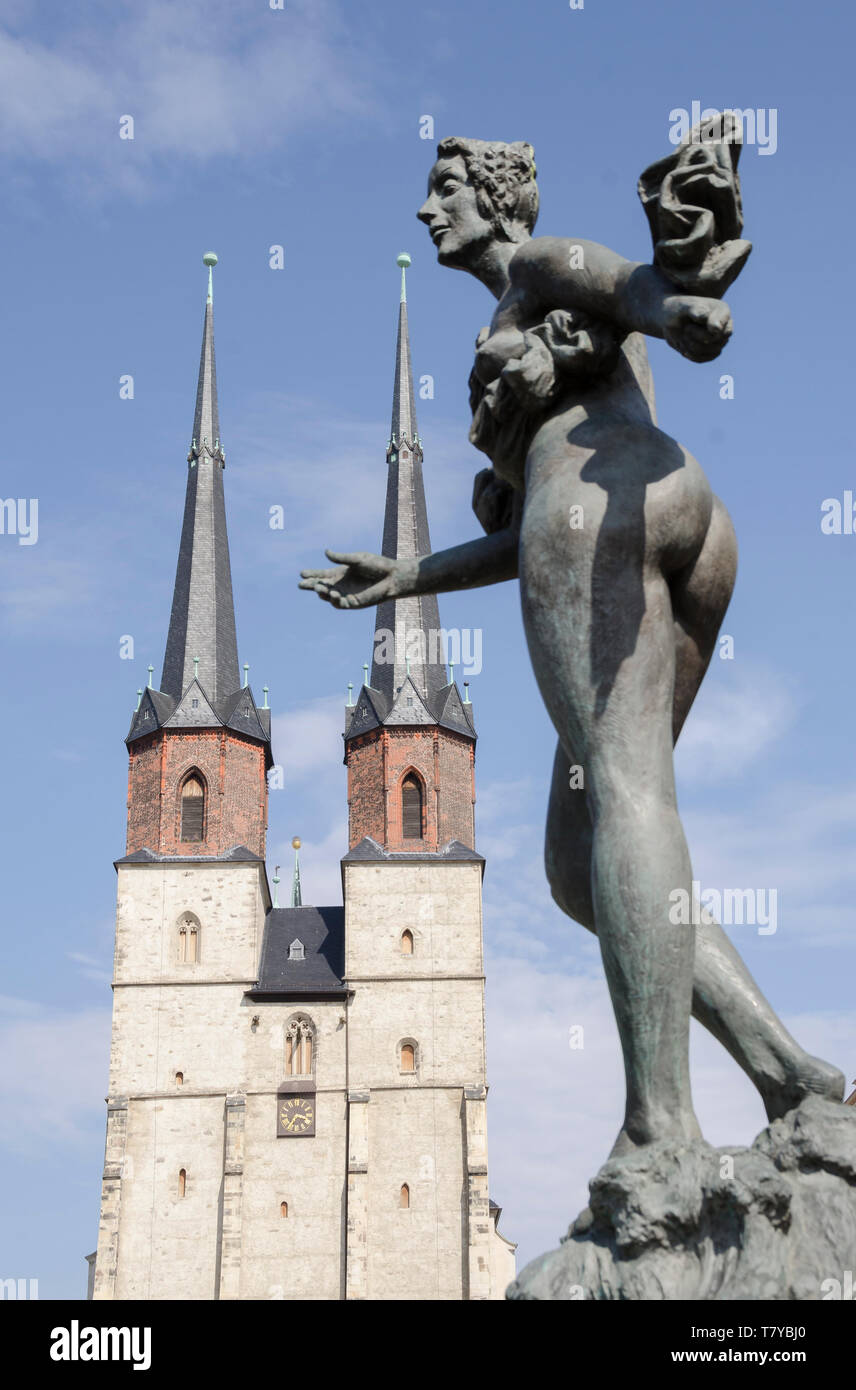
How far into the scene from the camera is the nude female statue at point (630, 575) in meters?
2.70

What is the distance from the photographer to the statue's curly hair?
346 cm

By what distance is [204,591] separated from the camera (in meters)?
54.5

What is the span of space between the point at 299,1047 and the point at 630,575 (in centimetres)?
4726

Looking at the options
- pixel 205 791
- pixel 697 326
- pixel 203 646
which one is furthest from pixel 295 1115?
pixel 697 326

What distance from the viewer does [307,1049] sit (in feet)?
160

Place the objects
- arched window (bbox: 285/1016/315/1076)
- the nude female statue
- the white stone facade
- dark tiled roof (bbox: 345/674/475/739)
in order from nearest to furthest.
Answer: the nude female statue
the white stone facade
arched window (bbox: 285/1016/315/1076)
dark tiled roof (bbox: 345/674/475/739)

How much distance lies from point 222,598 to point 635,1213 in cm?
5304

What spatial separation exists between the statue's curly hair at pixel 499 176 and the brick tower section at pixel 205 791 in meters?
48.5

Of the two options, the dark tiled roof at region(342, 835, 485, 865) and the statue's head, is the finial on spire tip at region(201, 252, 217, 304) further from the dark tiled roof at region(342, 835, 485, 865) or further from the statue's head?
the statue's head

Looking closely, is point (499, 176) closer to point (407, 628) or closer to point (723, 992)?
point (723, 992)

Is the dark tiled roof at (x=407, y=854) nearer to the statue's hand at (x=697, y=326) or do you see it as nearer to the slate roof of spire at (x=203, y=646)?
the slate roof of spire at (x=203, y=646)

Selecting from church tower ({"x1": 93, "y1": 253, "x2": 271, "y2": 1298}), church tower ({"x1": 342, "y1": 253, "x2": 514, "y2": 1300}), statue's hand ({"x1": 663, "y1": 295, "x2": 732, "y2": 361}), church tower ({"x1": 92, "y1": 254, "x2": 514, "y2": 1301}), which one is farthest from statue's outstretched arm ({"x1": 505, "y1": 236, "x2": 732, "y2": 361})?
church tower ({"x1": 92, "y1": 254, "x2": 514, "y2": 1301})

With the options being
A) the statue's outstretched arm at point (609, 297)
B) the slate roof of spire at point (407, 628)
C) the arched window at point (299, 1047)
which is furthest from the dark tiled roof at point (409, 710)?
the statue's outstretched arm at point (609, 297)

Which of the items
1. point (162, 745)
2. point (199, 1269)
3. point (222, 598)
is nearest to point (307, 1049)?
point (199, 1269)
